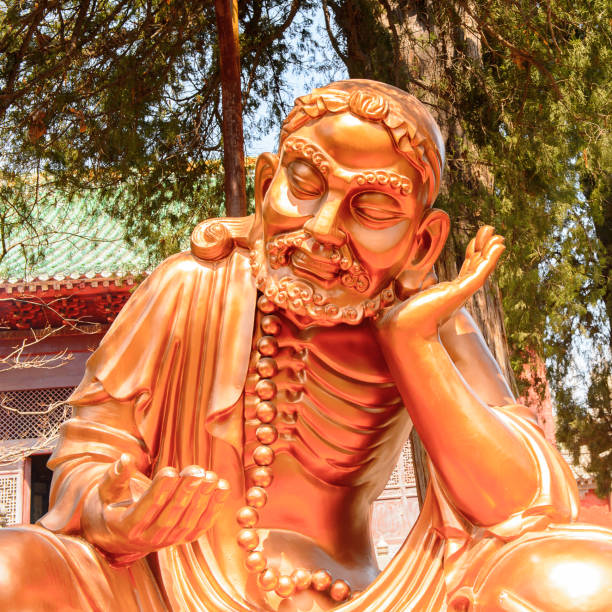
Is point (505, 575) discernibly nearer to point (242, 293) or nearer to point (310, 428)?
point (310, 428)

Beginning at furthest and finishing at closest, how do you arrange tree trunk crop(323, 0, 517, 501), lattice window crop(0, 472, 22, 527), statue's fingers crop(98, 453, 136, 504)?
lattice window crop(0, 472, 22, 527) < tree trunk crop(323, 0, 517, 501) < statue's fingers crop(98, 453, 136, 504)

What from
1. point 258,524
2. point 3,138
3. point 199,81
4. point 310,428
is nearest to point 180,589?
point 258,524

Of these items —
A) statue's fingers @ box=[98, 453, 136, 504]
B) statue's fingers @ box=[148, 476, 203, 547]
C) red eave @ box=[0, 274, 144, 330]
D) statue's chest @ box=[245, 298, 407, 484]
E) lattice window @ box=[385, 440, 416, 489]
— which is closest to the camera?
statue's fingers @ box=[148, 476, 203, 547]

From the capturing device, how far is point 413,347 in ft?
5.73

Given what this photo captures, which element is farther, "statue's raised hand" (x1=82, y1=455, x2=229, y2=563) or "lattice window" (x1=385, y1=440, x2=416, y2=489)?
"lattice window" (x1=385, y1=440, x2=416, y2=489)

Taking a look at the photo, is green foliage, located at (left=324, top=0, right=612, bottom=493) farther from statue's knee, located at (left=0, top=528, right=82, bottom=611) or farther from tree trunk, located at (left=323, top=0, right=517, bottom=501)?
statue's knee, located at (left=0, top=528, right=82, bottom=611)

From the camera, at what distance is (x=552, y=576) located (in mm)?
1492

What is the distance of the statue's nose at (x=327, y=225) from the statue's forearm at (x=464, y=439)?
245 mm

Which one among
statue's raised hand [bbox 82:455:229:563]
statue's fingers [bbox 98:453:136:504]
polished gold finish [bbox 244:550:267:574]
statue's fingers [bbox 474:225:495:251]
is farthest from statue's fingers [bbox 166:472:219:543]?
statue's fingers [bbox 474:225:495:251]

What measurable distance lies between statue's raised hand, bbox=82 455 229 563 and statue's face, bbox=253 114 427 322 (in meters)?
0.54

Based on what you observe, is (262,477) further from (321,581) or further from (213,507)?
(213,507)

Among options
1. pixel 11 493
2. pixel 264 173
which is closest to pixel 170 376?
pixel 264 173

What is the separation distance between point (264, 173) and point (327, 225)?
345mm

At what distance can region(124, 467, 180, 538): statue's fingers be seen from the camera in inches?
56.1
